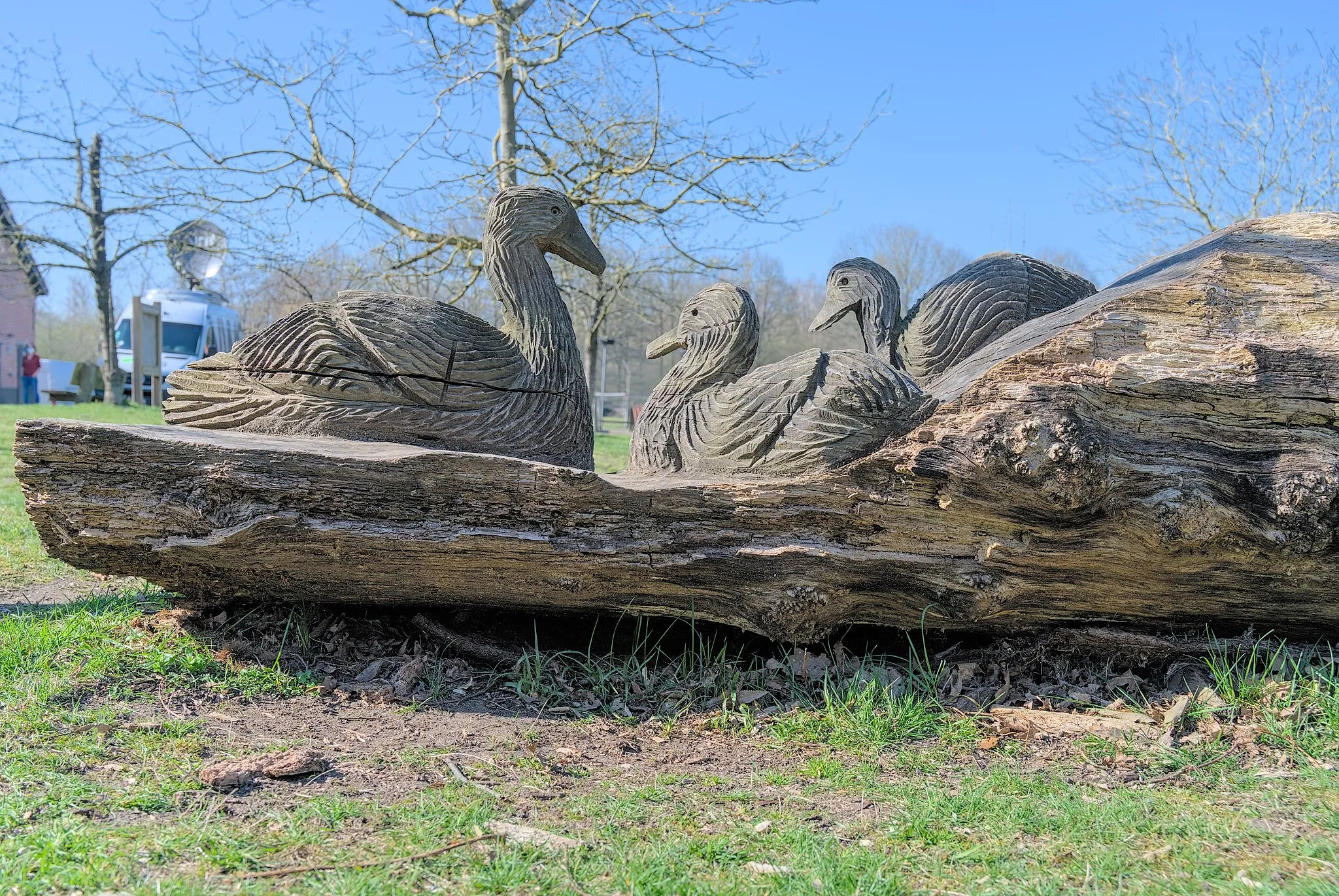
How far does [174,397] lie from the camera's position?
15.7 ft

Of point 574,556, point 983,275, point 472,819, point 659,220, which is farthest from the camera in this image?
point 659,220

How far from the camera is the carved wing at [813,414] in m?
3.52

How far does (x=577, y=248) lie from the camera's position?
222 inches

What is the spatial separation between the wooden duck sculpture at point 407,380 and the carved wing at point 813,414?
56.1 inches

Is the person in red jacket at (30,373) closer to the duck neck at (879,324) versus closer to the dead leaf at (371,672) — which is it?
the dead leaf at (371,672)

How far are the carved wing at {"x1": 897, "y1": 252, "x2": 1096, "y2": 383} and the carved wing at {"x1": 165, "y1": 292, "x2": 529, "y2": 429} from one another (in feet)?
8.19

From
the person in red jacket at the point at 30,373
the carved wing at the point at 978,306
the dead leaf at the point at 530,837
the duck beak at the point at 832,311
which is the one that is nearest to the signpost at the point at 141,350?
the person in red jacket at the point at 30,373

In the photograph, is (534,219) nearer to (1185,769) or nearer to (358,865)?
(358,865)

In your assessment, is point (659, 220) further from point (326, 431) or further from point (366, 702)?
point (366, 702)

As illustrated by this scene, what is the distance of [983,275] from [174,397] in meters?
4.43

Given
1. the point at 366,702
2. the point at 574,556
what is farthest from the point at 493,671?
the point at 574,556

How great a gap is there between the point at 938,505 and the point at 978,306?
2.25 metres

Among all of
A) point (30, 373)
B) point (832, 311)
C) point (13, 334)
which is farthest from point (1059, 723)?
point (13, 334)

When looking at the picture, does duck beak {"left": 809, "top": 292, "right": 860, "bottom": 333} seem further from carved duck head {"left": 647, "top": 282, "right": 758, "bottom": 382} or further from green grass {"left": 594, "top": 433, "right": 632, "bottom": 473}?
green grass {"left": 594, "top": 433, "right": 632, "bottom": 473}
